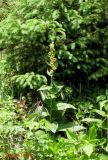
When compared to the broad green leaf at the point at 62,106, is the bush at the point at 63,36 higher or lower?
higher

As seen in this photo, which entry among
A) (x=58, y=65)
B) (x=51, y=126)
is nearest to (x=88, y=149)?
(x=51, y=126)

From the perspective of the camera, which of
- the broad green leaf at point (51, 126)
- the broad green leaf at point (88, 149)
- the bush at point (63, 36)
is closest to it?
the broad green leaf at point (88, 149)

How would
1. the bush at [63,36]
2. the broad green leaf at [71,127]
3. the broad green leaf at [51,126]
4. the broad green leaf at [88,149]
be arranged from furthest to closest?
the bush at [63,36], the broad green leaf at [71,127], the broad green leaf at [51,126], the broad green leaf at [88,149]

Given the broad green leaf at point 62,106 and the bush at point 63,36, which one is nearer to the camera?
the broad green leaf at point 62,106

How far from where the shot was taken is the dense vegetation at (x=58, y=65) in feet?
18.0

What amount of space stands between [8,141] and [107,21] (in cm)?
214

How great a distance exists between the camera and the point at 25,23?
19.3 feet

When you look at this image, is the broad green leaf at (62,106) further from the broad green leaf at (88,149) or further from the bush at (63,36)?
the broad green leaf at (88,149)

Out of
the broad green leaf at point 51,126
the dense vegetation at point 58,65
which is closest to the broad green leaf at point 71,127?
the dense vegetation at point 58,65

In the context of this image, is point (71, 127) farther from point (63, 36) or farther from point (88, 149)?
point (63, 36)

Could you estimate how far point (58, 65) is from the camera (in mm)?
5898

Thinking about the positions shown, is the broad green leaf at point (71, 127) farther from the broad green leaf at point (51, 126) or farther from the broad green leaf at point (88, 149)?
the broad green leaf at point (88, 149)

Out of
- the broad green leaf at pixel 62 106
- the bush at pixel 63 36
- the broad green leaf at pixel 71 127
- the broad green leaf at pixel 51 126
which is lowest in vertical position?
the broad green leaf at pixel 71 127

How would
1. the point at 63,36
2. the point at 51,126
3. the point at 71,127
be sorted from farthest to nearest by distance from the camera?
the point at 63,36, the point at 71,127, the point at 51,126
